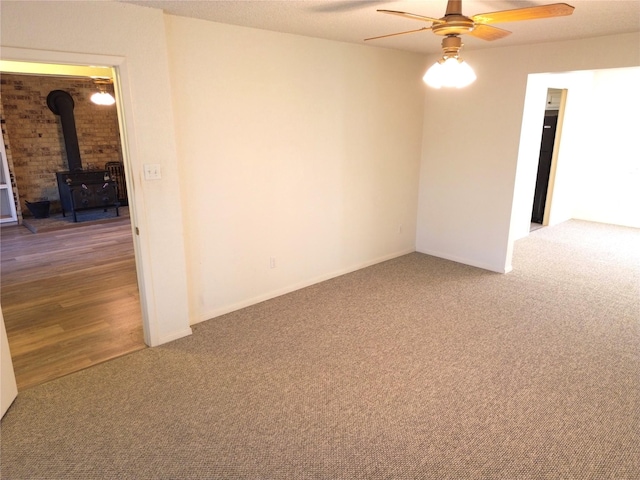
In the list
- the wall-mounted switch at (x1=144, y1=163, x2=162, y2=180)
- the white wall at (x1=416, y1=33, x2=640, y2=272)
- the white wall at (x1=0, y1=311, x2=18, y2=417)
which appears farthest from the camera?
the white wall at (x1=416, y1=33, x2=640, y2=272)

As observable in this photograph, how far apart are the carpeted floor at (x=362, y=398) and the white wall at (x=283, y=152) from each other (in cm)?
49

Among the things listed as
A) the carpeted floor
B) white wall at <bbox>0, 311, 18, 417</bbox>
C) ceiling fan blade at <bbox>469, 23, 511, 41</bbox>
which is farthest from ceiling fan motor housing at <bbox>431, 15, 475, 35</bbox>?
white wall at <bbox>0, 311, 18, 417</bbox>

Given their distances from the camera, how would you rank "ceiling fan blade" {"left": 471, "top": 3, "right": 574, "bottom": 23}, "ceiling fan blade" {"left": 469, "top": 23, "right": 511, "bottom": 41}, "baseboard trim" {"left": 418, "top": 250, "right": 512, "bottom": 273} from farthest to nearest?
"baseboard trim" {"left": 418, "top": 250, "right": 512, "bottom": 273} → "ceiling fan blade" {"left": 469, "top": 23, "right": 511, "bottom": 41} → "ceiling fan blade" {"left": 471, "top": 3, "right": 574, "bottom": 23}

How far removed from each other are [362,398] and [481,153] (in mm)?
3359

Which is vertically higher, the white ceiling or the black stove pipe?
the white ceiling

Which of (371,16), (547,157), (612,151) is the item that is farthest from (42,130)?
(612,151)

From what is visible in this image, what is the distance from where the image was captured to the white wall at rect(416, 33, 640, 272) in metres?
4.21

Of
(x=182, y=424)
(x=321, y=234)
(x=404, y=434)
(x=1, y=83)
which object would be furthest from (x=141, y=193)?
(x=1, y=83)

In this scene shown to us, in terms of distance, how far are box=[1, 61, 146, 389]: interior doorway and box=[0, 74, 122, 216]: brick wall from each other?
1636 mm

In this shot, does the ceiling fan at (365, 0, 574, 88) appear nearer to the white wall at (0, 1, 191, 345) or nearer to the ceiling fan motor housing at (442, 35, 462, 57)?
the ceiling fan motor housing at (442, 35, 462, 57)

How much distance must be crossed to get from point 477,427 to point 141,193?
8.65 feet

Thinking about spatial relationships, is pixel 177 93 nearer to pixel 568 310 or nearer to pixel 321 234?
pixel 321 234

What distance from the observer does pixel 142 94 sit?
2.79 meters

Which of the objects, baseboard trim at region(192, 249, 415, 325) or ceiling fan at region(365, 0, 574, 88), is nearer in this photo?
ceiling fan at region(365, 0, 574, 88)
